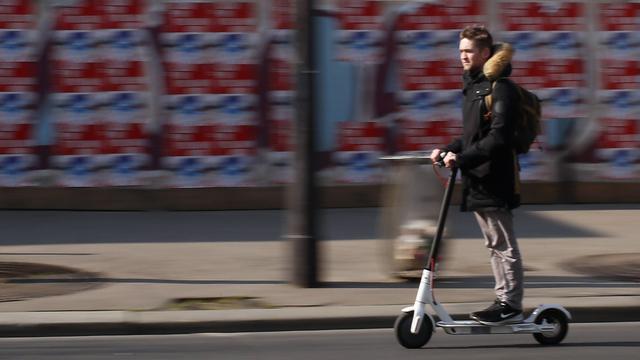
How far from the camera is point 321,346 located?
7.25m

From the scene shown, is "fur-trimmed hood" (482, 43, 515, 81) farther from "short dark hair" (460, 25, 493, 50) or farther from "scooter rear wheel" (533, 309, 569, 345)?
"scooter rear wheel" (533, 309, 569, 345)

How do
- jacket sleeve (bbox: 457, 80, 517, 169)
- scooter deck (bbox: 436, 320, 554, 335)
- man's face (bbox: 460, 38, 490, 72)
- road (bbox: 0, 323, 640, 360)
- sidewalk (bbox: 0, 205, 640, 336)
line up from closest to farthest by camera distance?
jacket sleeve (bbox: 457, 80, 517, 169) → man's face (bbox: 460, 38, 490, 72) → scooter deck (bbox: 436, 320, 554, 335) → road (bbox: 0, 323, 640, 360) → sidewalk (bbox: 0, 205, 640, 336)

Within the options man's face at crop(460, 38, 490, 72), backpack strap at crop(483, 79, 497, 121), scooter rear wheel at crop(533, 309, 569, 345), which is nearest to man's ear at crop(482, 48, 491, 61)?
man's face at crop(460, 38, 490, 72)

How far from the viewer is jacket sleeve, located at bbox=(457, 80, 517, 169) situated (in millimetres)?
6582

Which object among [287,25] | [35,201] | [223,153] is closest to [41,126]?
[35,201]

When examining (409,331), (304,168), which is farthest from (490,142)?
(304,168)

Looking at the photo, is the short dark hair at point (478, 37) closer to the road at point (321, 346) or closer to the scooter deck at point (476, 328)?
the scooter deck at point (476, 328)

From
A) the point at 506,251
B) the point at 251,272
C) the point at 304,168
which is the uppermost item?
the point at 304,168

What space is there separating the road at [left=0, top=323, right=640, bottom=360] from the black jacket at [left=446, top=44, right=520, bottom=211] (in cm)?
95

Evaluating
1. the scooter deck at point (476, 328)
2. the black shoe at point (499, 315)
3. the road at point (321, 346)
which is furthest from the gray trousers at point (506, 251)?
the road at point (321, 346)

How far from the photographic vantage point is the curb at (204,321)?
24.6 ft

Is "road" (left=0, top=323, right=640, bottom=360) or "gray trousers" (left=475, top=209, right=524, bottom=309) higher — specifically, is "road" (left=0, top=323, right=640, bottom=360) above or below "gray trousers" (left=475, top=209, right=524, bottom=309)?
below

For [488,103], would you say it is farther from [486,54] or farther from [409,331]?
[409,331]

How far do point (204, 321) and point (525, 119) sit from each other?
103 inches
